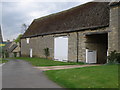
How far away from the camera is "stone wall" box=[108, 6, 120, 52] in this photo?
15.9 metres

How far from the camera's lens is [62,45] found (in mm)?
23984

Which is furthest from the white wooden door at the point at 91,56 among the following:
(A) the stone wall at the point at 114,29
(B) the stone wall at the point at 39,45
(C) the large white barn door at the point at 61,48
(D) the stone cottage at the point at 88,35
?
(B) the stone wall at the point at 39,45

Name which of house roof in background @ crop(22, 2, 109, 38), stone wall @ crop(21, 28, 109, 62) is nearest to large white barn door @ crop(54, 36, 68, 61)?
stone wall @ crop(21, 28, 109, 62)

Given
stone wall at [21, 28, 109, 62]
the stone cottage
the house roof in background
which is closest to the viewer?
the stone cottage

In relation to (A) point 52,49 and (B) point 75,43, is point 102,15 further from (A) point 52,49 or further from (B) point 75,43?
(A) point 52,49

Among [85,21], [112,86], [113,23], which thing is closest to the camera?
[112,86]

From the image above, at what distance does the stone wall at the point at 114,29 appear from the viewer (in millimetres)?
15860

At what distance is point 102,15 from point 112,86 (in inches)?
521

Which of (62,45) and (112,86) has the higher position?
(62,45)

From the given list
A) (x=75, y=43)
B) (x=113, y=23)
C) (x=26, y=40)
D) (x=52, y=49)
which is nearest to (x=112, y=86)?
(x=113, y=23)

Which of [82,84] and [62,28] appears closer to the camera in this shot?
[82,84]

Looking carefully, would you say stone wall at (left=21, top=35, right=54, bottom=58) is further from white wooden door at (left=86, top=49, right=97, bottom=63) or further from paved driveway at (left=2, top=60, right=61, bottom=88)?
paved driveway at (left=2, top=60, right=61, bottom=88)

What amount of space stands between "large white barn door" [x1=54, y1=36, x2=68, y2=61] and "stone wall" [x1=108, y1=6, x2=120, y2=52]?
768 centimetres

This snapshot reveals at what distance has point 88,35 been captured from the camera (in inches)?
785
